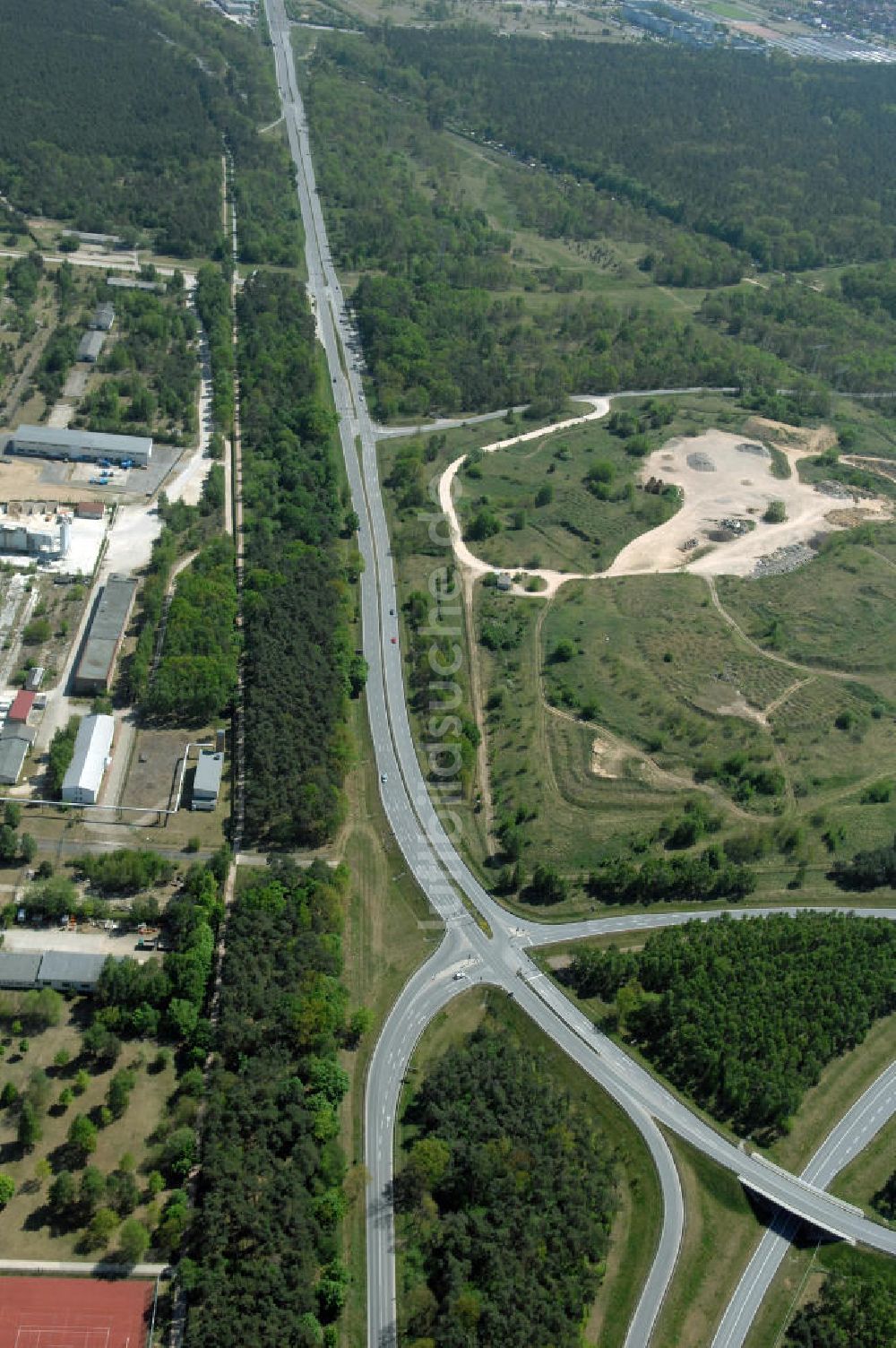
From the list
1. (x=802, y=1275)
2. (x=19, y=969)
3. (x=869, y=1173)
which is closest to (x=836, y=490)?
(x=869, y=1173)

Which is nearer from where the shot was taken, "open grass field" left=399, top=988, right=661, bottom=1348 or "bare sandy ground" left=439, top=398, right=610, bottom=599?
"open grass field" left=399, top=988, right=661, bottom=1348

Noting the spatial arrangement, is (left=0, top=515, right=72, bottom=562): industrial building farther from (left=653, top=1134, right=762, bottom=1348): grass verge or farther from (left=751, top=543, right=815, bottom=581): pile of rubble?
(left=653, top=1134, right=762, bottom=1348): grass verge

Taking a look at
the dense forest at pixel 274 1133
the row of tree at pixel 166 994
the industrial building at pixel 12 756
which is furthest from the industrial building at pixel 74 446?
the row of tree at pixel 166 994

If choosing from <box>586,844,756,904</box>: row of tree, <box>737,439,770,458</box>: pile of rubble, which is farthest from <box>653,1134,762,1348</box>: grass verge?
<box>737,439,770,458</box>: pile of rubble

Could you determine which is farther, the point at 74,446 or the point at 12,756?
the point at 74,446

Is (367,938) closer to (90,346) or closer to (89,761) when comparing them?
(89,761)

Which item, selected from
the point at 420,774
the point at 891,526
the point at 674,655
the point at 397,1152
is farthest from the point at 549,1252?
the point at 891,526

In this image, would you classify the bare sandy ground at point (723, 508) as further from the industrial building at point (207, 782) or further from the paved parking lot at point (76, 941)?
the paved parking lot at point (76, 941)
